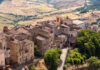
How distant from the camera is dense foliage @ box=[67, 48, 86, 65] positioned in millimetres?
50031

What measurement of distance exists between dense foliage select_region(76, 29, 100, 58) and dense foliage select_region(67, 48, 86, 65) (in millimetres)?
2617

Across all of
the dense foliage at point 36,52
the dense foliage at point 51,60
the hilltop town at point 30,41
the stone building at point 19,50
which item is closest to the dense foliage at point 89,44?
the hilltop town at point 30,41

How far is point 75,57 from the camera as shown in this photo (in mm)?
51562

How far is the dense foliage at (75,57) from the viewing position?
5003cm

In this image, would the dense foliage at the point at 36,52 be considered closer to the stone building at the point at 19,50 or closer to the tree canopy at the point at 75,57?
the stone building at the point at 19,50

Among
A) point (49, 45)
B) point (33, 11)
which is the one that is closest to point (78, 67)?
point (49, 45)

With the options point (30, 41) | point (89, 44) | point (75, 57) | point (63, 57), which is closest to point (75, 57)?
point (75, 57)

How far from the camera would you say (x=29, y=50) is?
4366 centimetres

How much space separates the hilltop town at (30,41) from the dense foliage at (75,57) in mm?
1294

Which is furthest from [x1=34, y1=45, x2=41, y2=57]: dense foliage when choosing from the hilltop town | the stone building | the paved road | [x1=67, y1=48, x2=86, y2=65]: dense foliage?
[x1=67, y1=48, x2=86, y2=65]: dense foliage

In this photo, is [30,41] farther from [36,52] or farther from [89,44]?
[89,44]

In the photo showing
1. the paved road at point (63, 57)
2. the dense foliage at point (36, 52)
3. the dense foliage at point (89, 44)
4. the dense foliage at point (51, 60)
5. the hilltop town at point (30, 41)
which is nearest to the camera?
the hilltop town at point (30, 41)

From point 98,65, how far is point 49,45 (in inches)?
503

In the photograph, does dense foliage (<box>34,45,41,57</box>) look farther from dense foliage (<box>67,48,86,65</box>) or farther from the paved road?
dense foliage (<box>67,48,86,65</box>)
